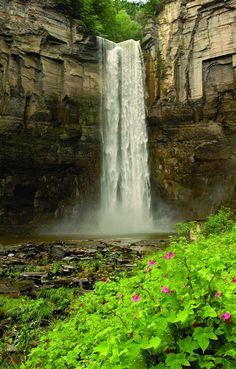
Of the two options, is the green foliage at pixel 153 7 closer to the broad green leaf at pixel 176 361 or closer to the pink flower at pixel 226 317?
the pink flower at pixel 226 317

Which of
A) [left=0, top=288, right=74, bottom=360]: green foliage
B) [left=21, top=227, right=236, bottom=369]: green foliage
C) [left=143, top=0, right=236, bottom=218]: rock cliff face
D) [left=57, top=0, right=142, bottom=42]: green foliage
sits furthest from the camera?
[left=57, top=0, right=142, bottom=42]: green foliage

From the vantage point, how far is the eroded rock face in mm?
23375

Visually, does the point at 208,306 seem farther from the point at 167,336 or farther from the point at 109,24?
the point at 109,24

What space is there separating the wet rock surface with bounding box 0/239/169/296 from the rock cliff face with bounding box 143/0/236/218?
1153 cm

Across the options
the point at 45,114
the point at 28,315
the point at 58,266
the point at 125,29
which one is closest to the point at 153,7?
the point at 125,29

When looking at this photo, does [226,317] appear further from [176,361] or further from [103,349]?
[103,349]

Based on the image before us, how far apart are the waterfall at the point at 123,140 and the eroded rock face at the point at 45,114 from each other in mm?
895

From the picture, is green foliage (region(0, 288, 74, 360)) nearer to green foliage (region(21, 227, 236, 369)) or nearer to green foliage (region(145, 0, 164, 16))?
green foliage (region(21, 227, 236, 369))

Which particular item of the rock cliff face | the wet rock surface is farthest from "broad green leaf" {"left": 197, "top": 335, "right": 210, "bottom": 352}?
the rock cliff face

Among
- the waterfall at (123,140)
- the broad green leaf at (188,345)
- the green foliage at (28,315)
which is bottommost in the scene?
the green foliage at (28,315)

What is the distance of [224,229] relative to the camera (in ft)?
42.3

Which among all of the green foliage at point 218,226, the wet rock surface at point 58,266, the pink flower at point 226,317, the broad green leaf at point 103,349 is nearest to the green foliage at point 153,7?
the green foliage at point 218,226

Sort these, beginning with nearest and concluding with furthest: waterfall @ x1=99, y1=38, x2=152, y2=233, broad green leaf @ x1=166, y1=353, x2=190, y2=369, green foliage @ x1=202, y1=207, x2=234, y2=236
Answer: broad green leaf @ x1=166, y1=353, x2=190, y2=369, green foliage @ x1=202, y1=207, x2=234, y2=236, waterfall @ x1=99, y1=38, x2=152, y2=233

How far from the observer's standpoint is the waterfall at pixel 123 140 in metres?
26.7
